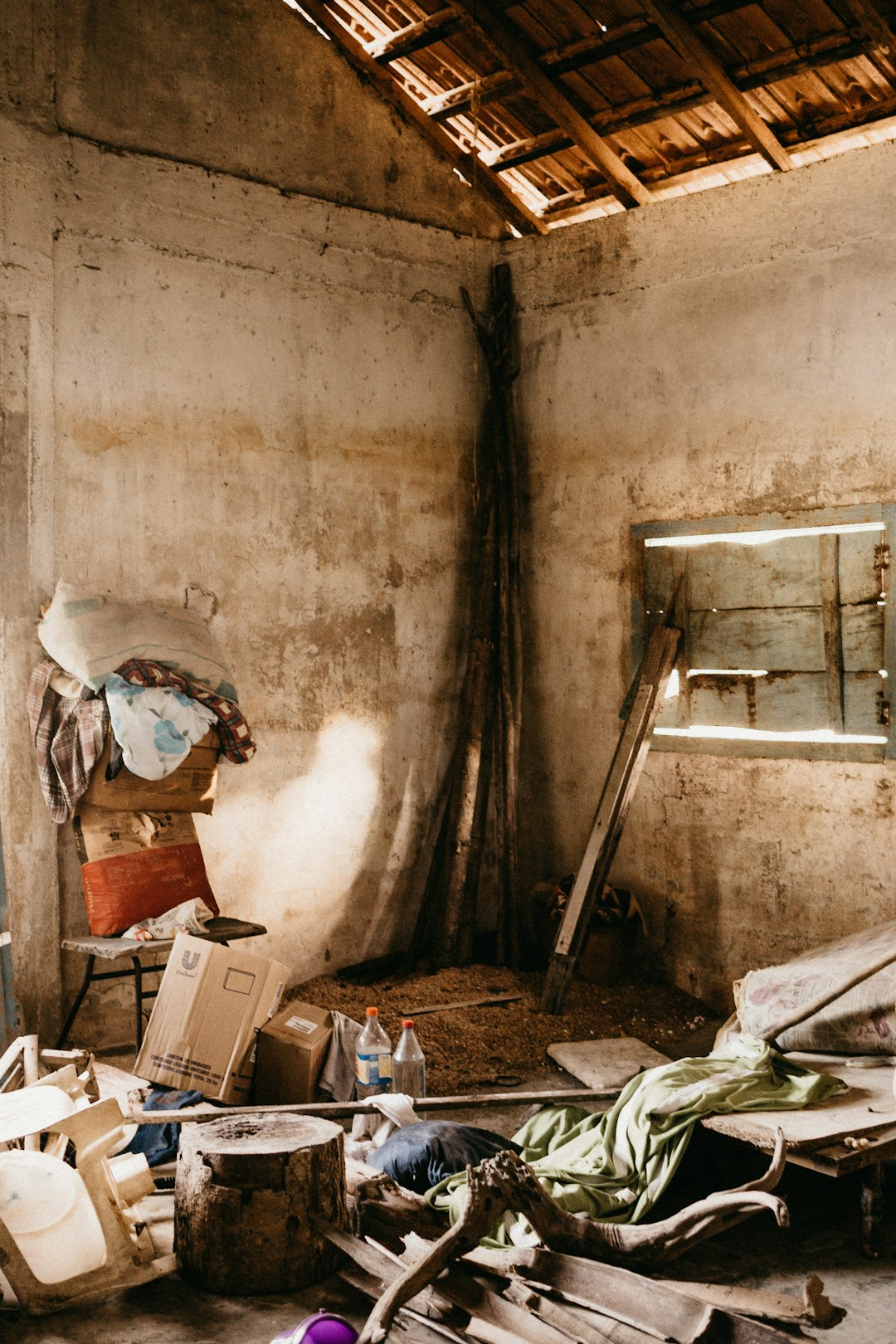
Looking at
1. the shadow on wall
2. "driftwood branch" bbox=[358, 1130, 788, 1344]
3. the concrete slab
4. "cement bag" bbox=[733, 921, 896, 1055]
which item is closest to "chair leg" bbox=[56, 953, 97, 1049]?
the shadow on wall

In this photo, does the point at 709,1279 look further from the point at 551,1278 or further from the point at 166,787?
the point at 166,787

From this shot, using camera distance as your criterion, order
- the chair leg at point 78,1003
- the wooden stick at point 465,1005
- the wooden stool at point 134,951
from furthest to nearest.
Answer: the wooden stick at point 465,1005
the chair leg at point 78,1003
the wooden stool at point 134,951

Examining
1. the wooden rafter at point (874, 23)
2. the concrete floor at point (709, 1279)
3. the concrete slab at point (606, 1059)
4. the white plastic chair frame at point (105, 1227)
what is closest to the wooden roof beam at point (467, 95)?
the wooden rafter at point (874, 23)

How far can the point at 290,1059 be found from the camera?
4.62 metres

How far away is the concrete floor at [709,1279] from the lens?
3260 millimetres

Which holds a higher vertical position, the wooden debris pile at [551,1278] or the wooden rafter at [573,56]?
the wooden rafter at [573,56]

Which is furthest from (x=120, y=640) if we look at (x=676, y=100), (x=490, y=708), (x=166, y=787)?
(x=676, y=100)

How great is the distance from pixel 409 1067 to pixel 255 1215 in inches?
46.7

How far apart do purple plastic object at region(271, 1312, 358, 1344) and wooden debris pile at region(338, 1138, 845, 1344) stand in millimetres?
161

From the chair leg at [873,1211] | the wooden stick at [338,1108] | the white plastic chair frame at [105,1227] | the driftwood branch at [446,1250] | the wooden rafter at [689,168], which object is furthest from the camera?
the wooden rafter at [689,168]

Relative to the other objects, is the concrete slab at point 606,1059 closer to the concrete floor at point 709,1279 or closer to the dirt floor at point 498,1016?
the dirt floor at point 498,1016

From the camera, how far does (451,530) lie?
22.7ft

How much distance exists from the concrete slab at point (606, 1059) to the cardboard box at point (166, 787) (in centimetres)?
197

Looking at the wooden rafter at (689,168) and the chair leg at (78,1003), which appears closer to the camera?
the chair leg at (78,1003)
